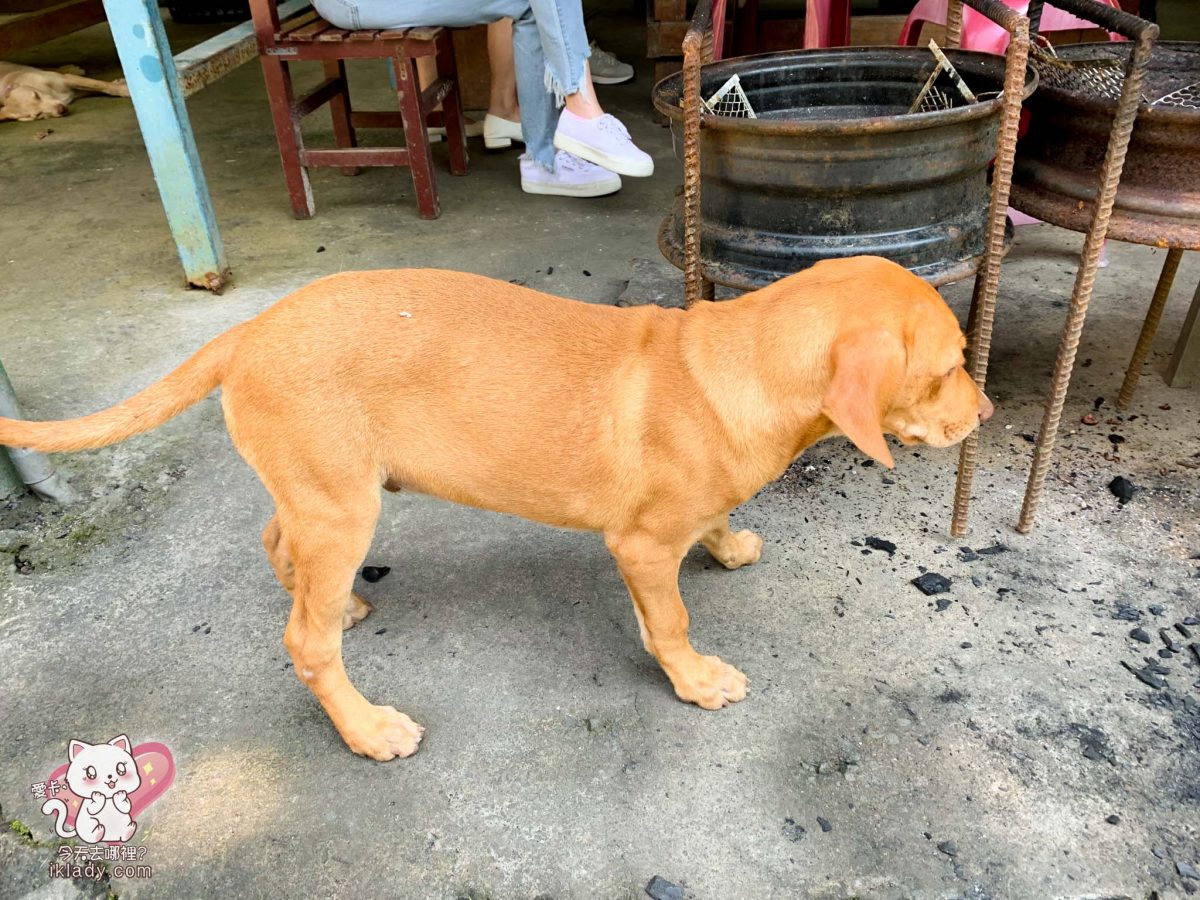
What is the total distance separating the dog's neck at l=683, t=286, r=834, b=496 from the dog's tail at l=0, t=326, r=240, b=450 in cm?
107

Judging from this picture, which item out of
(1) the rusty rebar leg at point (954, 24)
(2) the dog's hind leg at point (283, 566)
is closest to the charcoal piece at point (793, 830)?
(2) the dog's hind leg at point (283, 566)

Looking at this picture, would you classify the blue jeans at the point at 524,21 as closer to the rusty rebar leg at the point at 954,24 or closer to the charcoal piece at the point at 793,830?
the rusty rebar leg at the point at 954,24

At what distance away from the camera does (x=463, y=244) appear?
469 cm

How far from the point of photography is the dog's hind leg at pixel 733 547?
102 inches

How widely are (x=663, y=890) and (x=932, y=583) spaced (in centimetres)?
121

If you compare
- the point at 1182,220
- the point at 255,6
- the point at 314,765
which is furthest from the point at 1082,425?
the point at 255,6

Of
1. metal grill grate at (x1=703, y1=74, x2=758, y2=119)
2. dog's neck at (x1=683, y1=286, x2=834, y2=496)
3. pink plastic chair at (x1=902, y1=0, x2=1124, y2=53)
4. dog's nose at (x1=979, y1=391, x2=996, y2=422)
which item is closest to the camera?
dog's neck at (x1=683, y1=286, x2=834, y2=496)

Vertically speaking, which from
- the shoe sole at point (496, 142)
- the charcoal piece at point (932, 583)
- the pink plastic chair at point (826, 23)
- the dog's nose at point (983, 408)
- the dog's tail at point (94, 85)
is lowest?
the charcoal piece at point (932, 583)

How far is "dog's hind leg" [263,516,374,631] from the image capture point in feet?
8.06

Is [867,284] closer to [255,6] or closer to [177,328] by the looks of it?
[177,328]

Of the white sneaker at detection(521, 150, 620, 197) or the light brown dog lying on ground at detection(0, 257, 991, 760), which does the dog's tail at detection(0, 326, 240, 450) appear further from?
the white sneaker at detection(521, 150, 620, 197)

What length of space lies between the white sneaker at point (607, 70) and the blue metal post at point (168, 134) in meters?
3.77

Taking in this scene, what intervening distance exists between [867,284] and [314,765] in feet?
5.54

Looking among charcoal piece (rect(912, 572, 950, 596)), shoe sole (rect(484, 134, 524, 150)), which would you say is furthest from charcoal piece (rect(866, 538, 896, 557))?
shoe sole (rect(484, 134, 524, 150))
